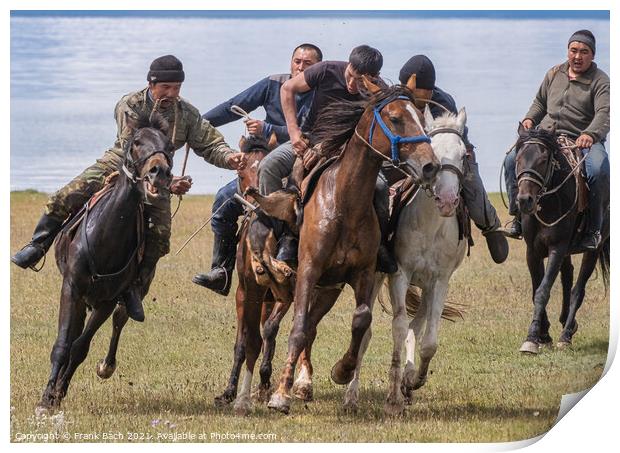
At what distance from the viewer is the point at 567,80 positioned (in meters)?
13.8

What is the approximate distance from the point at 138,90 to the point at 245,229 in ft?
4.51

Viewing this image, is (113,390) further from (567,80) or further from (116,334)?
(567,80)

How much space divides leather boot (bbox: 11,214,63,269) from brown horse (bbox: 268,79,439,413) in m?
2.20

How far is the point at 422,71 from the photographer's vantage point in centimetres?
1195

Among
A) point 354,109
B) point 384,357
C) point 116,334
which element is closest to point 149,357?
point 116,334

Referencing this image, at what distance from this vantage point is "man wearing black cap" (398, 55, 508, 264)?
39.3 feet

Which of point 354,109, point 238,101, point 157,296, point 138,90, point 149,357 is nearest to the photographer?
point 354,109

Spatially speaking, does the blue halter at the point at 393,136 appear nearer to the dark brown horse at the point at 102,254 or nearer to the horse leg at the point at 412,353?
the dark brown horse at the point at 102,254

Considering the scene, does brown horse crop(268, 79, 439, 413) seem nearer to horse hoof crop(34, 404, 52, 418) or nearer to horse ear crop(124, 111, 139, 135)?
horse ear crop(124, 111, 139, 135)

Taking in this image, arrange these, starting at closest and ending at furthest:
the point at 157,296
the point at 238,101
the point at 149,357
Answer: the point at 238,101 → the point at 149,357 → the point at 157,296

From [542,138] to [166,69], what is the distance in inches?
149

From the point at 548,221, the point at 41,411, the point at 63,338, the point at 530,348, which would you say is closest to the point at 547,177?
the point at 548,221

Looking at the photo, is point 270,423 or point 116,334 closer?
point 270,423
